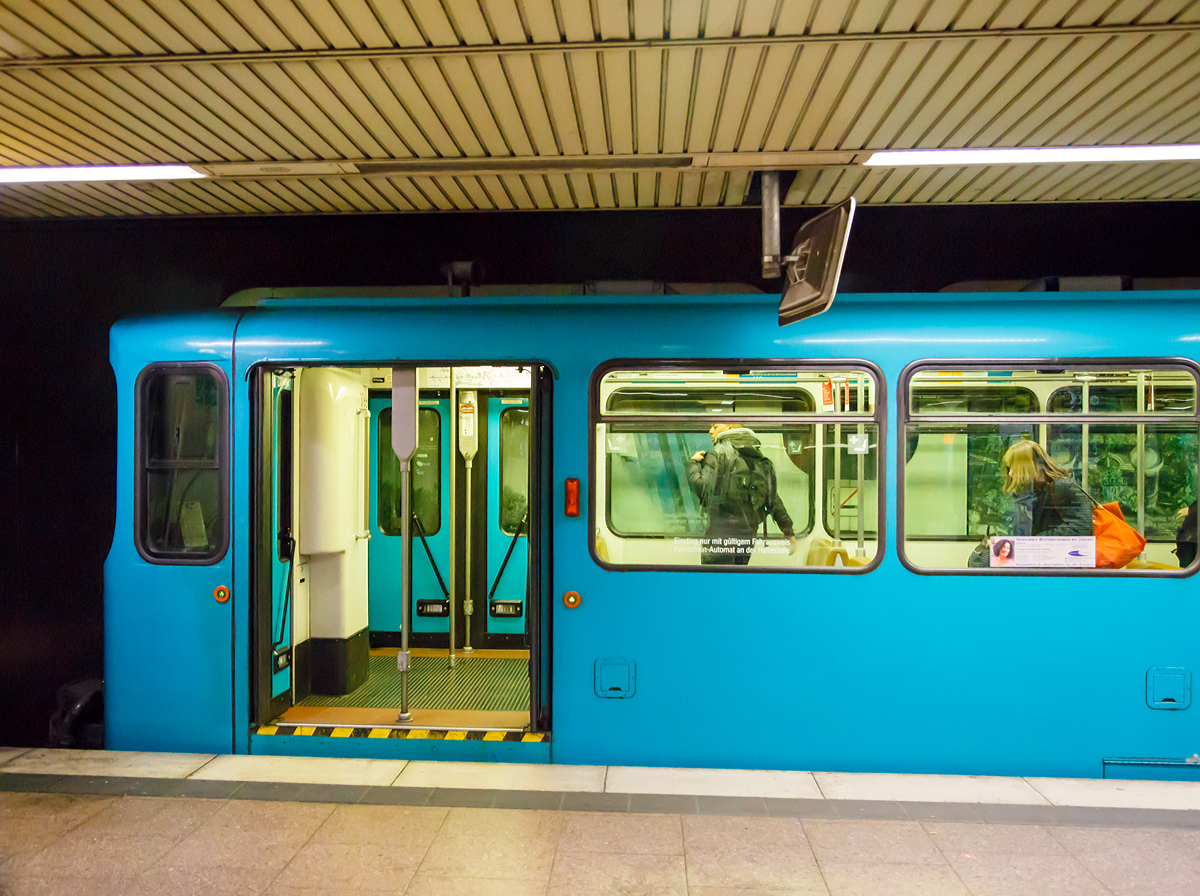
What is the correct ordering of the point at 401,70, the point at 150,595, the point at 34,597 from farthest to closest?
the point at 34,597 < the point at 150,595 < the point at 401,70

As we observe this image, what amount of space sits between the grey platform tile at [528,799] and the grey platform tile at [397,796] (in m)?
0.34

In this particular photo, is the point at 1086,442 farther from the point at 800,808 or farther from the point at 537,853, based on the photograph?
the point at 537,853

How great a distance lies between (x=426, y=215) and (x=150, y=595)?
3.29 metres

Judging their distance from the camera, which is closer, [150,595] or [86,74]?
[86,74]

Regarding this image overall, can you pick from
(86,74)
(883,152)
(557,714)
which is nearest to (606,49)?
(883,152)

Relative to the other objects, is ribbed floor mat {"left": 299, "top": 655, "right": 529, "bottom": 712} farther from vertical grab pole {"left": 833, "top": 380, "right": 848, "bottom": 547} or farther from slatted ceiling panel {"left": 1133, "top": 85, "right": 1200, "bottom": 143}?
slatted ceiling panel {"left": 1133, "top": 85, "right": 1200, "bottom": 143}

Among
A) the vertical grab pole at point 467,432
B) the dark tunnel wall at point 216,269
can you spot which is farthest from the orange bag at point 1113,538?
the vertical grab pole at point 467,432

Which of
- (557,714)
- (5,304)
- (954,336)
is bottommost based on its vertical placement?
(557,714)

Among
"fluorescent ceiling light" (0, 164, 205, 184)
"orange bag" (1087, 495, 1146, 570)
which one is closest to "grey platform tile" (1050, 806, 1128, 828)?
"orange bag" (1087, 495, 1146, 570)

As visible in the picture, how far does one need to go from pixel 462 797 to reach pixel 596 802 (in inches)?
24.7

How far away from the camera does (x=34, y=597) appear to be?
5395 mm

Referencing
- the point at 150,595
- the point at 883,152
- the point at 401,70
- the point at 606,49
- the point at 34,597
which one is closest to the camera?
the point at 606,49

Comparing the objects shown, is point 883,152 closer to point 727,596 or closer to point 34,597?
point 727,596

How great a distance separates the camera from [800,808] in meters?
3.27
